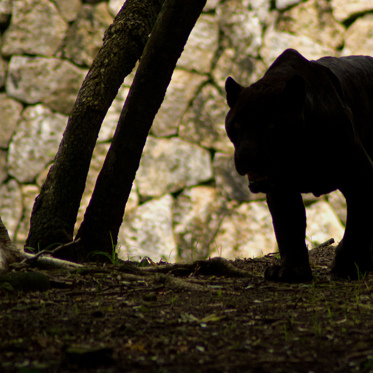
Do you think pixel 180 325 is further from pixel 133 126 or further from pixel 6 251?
pixel 133 126

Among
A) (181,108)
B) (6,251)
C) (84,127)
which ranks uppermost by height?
(181,108)

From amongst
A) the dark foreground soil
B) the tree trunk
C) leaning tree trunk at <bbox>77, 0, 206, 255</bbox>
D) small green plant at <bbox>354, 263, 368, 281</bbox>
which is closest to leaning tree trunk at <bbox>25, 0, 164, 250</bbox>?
leaning tree trunk at <bbox>77, 0, 206, 255</bbox>

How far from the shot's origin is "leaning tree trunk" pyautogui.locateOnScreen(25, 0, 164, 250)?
3.12 m

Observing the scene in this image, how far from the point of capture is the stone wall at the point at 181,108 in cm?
596

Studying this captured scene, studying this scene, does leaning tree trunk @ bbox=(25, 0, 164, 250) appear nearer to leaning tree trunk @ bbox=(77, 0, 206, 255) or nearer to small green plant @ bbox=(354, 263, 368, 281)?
leaning tree trunk @ bbox=(77, 0, 206, 255)

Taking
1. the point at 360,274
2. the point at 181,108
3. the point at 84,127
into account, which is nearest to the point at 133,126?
the point at 84,127

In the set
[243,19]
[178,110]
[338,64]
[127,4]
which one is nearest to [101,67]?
[127,4]

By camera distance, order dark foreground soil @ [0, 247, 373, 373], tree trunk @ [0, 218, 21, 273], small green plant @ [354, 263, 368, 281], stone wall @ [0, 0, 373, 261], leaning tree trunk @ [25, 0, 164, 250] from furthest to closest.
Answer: stone wall @ [0, 0, 373, 261], leaning tree trunk @ [25, 0, 164, 250], small green plant @ [354, 263, 368, 281], tree trunk @ [0, 218, 21, 273], dark foreground soil @ [0, 247, 373, 373]

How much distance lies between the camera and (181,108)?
6.16 m

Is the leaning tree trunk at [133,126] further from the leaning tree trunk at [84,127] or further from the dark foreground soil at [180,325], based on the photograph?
the dark foreground soil at [180,325]

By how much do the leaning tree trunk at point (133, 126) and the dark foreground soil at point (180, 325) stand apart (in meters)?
0.50

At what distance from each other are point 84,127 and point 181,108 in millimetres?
3014

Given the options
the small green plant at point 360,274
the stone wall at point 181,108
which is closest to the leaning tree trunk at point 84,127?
the small green plant at point 360,274

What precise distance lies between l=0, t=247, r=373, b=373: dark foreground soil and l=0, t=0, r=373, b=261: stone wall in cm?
321
